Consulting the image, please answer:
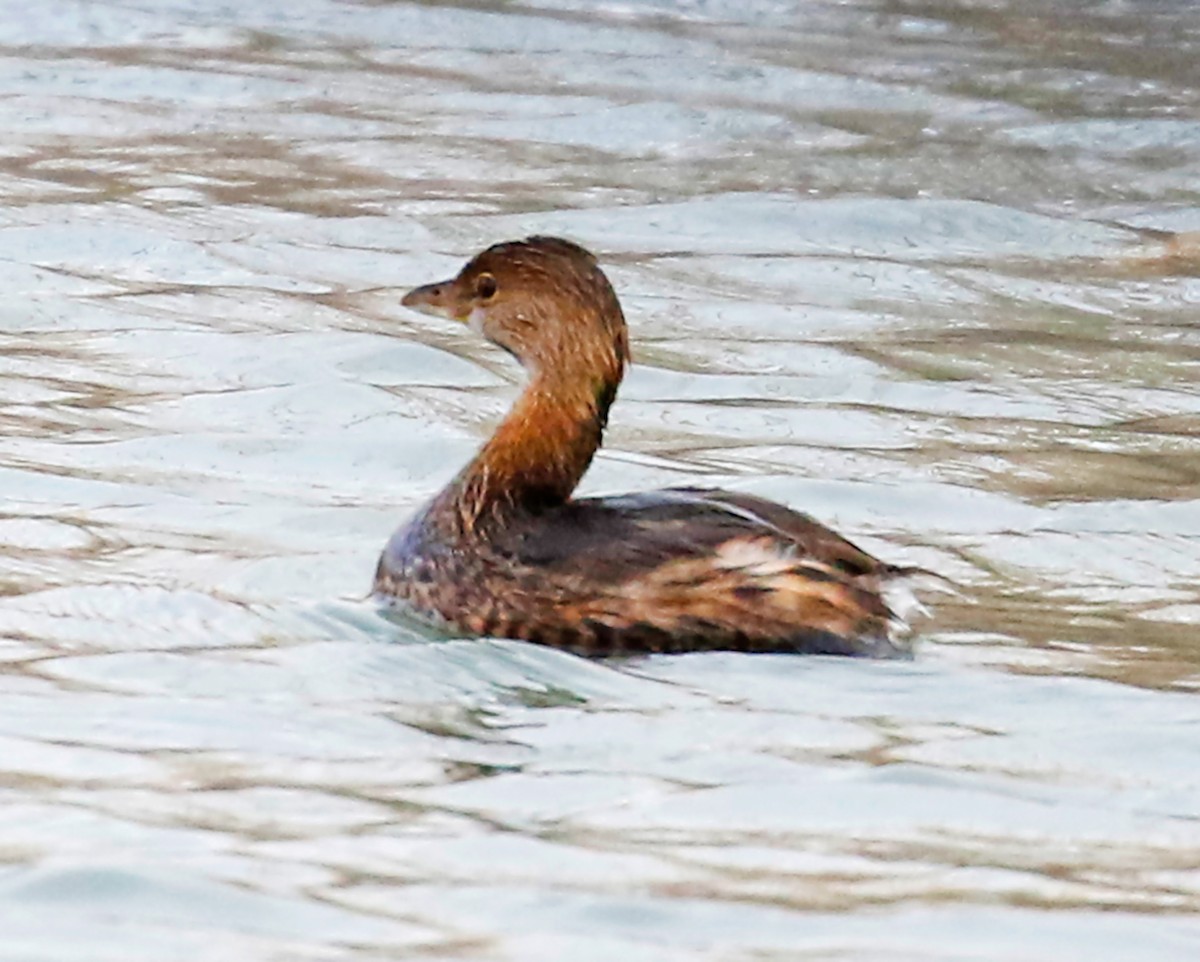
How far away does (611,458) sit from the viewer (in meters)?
9.66

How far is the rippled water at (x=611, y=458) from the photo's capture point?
566 centimetres

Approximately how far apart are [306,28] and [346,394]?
6.26m

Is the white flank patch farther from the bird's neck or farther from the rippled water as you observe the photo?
the bird's neck

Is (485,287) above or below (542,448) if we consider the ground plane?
above

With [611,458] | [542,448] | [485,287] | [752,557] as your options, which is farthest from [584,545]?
[611,458]

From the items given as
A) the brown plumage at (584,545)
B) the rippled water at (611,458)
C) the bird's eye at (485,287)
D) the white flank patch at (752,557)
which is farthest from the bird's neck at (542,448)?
the white flank patch at (752,557)

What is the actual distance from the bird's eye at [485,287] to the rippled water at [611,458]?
766 mm

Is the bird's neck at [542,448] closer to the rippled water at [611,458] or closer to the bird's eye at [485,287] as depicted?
the bird's eye at [485,287]

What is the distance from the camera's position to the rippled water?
18.6 ft

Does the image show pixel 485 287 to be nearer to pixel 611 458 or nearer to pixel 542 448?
pixel 542 448

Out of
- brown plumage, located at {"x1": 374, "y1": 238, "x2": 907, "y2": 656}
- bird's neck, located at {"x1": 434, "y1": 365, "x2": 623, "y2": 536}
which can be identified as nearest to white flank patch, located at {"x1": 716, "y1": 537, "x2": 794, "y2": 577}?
brown plumage, located at {"x1": 374, "y1": 238, "x2": 907, "y2": 656}

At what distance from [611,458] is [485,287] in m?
1.62

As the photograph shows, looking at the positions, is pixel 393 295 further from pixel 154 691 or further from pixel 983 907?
pixel 983 907

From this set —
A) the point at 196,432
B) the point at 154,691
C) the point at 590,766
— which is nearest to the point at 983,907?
the point at 590,766
